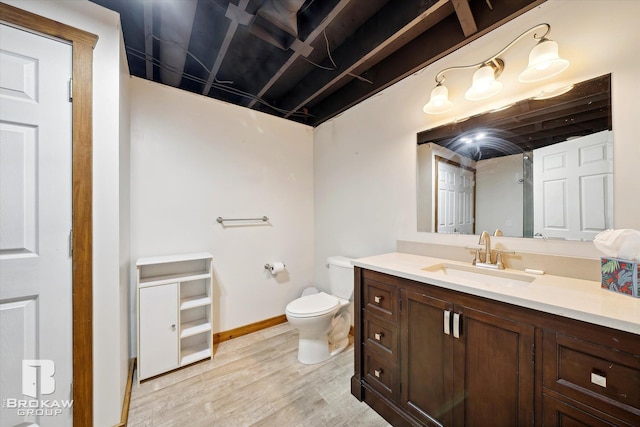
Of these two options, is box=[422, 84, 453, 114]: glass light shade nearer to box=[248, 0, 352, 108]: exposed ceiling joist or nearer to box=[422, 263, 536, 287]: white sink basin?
box=[248, 0, 352, 108]: exposed ceiling joist

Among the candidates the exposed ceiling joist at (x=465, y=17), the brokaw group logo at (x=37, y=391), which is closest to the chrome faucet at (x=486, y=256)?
the exposed ceiling joist at (x=465, y=17)

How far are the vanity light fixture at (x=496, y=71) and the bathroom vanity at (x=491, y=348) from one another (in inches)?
40.7

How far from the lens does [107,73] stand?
1.28m

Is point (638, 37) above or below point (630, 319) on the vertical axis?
above

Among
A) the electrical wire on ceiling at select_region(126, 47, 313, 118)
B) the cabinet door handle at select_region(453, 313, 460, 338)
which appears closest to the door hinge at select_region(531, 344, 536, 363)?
the cabinet door handle at select_region(453, 313, 460, 338)

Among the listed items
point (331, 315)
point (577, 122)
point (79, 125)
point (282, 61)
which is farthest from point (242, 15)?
point (331, 315)

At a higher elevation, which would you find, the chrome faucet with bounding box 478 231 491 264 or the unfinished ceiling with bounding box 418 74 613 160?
the unfinished ceiling with bounding box 418 74 613 160

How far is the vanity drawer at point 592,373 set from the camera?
28.3 inches

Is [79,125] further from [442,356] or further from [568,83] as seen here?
[568,83]

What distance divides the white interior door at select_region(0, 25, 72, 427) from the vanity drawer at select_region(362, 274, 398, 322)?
1600mm

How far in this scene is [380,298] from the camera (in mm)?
1439

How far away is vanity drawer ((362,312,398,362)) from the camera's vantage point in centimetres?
137

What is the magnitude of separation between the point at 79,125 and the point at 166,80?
4.16 ft

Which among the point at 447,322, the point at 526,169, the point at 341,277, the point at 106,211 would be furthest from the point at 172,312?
the point at 526,169
